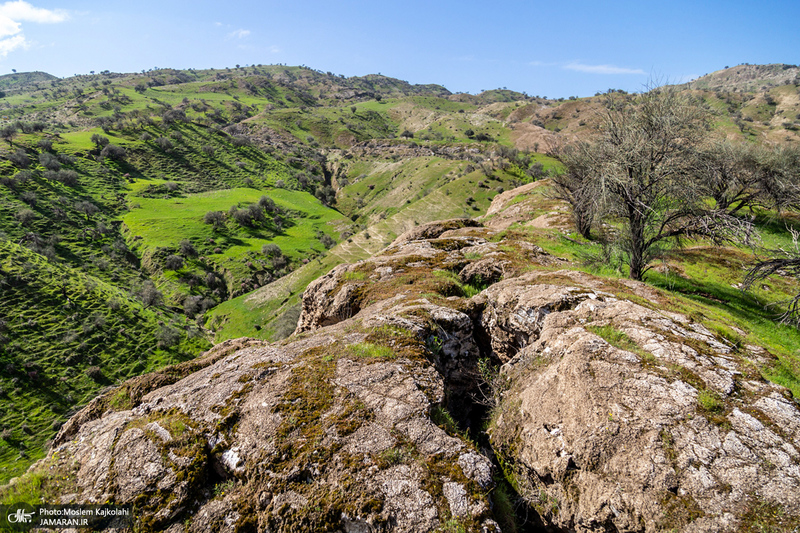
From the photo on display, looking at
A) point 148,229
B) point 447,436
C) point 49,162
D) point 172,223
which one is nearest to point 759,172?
point 447,436

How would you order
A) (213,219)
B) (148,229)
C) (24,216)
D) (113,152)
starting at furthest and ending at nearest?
(113,152) → (213,219) → (148,229) → (24,216)

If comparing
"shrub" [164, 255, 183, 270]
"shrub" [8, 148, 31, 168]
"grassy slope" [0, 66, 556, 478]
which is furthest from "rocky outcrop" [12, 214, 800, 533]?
"shrub" [8, 148, 31, 168]

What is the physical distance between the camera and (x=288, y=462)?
19.2 ft

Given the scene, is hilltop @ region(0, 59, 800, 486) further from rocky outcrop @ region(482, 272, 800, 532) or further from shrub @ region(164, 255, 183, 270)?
rocky outcrop @ region(482, 272, 800, 532)

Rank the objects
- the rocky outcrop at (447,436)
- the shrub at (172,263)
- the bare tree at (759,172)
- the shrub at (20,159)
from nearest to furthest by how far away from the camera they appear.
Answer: the rocky outcrop at (447,436) < the bare tree at (759,172) < the shrub at (172,263) < the shrub at (20,159)

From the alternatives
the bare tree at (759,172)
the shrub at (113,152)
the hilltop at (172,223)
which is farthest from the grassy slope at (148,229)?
the bare tree at (759,172)

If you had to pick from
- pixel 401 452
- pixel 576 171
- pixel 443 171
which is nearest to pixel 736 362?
pixel 401 452

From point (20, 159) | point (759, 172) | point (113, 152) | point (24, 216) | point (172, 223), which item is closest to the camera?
point (759, 172)

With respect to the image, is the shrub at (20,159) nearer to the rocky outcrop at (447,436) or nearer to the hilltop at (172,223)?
the hilltop at (172,223)

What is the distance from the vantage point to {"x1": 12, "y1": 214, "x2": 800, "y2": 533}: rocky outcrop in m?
5.12

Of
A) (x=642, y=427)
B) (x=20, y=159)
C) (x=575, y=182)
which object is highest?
(x=20, y=159)

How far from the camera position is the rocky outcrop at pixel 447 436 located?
201 inches

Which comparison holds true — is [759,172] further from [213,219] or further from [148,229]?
[148,229]

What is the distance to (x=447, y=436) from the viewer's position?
6.36 meters
